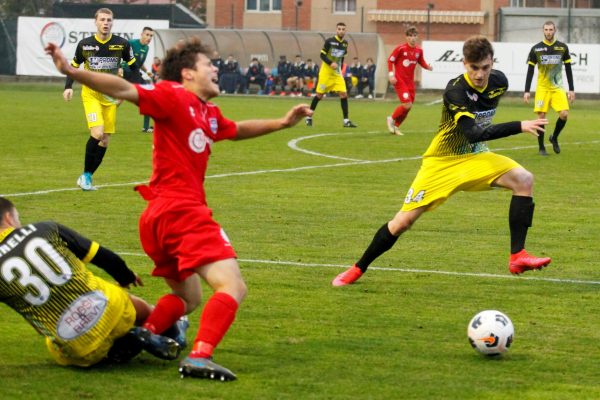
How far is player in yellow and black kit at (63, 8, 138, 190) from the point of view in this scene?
15797 millimetres

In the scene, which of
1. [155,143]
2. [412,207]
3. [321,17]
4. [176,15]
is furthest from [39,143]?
[321,17]

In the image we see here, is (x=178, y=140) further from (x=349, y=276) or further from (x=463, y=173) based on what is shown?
(x=463, y=173)

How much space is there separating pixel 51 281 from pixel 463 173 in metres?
4.24

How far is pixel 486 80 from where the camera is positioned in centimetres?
952

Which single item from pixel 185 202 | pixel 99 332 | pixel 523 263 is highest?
pixel 185 202

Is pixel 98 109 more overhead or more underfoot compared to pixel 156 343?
more overhead

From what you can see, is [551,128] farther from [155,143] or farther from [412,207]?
[155,143]

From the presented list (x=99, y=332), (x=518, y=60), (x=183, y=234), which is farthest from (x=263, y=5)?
(x=99, y=332)

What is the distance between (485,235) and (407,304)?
3732mm

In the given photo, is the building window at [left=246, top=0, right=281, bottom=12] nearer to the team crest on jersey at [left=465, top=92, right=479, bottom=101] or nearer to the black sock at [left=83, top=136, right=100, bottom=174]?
the black sock at [left=83, top=136, right=100, bottom=174]

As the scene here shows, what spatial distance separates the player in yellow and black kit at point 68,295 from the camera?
6332 millimetres

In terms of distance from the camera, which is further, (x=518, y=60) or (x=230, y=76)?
(x=230, y=76)

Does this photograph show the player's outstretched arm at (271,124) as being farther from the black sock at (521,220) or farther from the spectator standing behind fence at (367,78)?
the spectator standing behind fence at (367,78)

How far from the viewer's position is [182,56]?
6.93m
